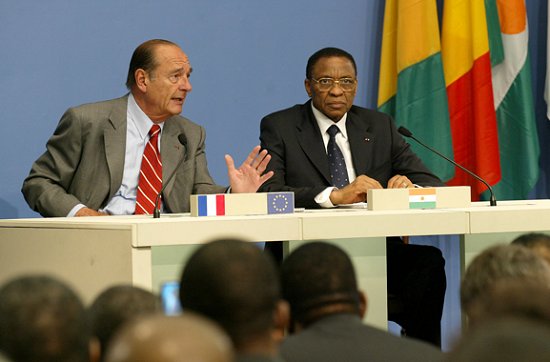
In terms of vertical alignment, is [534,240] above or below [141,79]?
below

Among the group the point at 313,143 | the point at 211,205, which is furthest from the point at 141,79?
the point at 211,205

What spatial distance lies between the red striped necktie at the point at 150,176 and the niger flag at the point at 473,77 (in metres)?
2.23

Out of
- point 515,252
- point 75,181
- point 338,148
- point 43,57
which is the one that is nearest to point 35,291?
point 515,252

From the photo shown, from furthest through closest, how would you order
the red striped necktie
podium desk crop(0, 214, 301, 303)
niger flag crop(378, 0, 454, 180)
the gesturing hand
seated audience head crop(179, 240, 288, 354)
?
niger flag crop(378, 0, 454, 180) → the red striped necktie → the gesturing hand → podium desk crop(0, 214, 301, 303) → seated audience head crop(179, 240, 288, 354)

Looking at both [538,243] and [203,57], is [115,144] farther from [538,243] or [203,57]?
[538,243]

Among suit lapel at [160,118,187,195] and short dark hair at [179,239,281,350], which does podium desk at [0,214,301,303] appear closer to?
suit lapel at [160,118,187,195]

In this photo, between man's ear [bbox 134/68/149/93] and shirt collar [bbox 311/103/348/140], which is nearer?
man's ear [bbox 134/68/149/93]

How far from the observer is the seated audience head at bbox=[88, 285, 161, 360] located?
1.87 metres

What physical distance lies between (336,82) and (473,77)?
4.56ft

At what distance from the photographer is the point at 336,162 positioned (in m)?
5.45

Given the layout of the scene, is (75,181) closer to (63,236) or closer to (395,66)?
(63,236)

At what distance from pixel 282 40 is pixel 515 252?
443 centimetres

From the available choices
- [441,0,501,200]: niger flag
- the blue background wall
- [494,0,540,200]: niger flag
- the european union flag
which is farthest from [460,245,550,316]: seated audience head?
[494,0,540,200]: niger flag

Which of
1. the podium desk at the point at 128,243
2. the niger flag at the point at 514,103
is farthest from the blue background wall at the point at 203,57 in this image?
the podium desk at the point at 128,243
